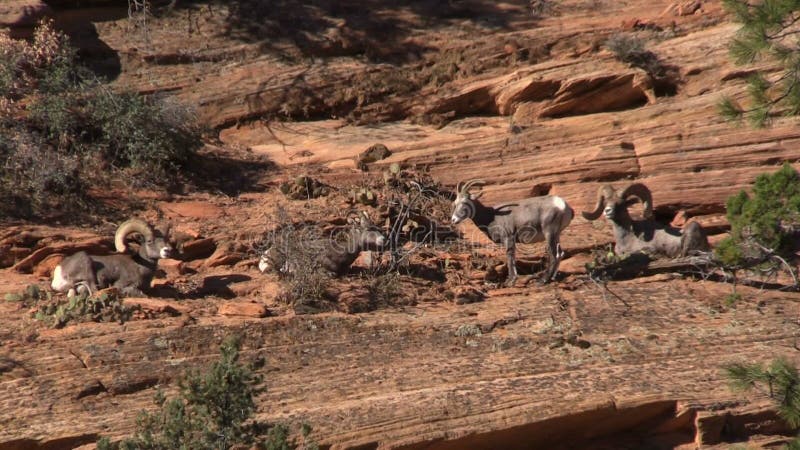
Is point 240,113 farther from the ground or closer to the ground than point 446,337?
farther from the ground

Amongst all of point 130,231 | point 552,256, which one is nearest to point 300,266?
point 130,231

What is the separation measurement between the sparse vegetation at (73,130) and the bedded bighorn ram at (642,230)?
6852 millimetres

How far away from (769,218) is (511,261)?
12.1 ft

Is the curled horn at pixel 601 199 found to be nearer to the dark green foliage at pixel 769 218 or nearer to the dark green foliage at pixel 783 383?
the dark green foliage at pixel 769 218

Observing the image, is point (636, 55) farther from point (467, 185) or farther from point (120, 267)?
point (120, 267)

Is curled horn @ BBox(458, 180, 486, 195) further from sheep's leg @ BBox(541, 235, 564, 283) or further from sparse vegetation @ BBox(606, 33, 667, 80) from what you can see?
sparse vegetation @ BBox(606, 33, 667, 80)

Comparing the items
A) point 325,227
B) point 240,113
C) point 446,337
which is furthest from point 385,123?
point 446,337

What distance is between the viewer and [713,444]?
11.5 meters

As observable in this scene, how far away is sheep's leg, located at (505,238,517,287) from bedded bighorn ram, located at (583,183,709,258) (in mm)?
1556

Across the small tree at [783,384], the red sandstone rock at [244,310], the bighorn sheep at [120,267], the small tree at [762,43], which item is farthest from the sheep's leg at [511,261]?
the small tree at [783,384]

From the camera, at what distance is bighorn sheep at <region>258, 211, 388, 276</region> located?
46.5 feet

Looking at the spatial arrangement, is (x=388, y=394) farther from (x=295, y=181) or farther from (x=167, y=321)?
(x=295, y=181)

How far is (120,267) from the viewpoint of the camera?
44.5 ft

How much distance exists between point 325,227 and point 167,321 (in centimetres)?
369
